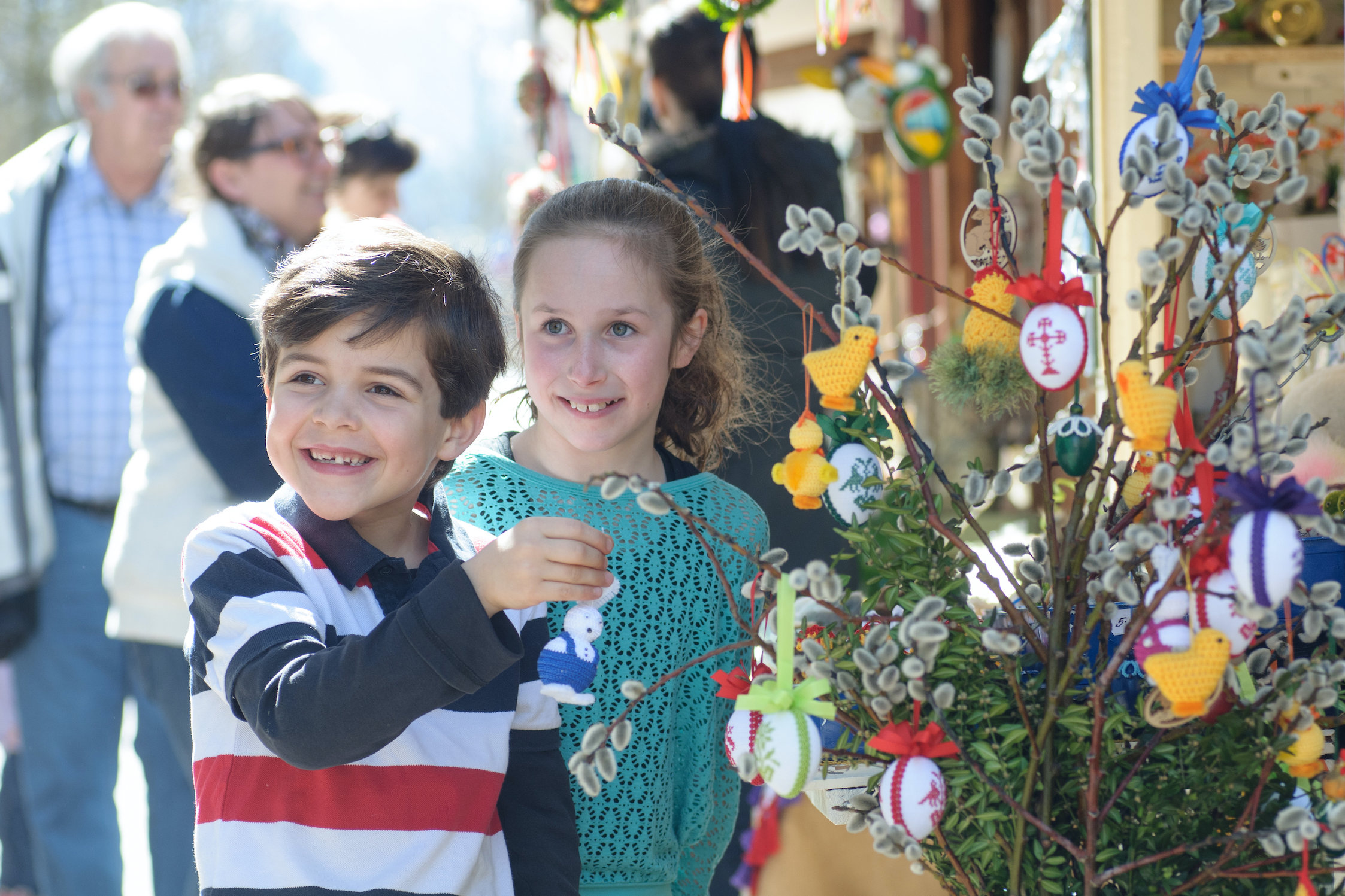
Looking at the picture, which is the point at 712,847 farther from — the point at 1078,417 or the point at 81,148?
the point at 81,148

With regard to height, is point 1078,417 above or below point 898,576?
above

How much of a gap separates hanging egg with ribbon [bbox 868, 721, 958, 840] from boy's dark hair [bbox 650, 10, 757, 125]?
5.85 feet

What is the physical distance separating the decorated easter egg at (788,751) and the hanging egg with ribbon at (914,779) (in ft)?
0.23

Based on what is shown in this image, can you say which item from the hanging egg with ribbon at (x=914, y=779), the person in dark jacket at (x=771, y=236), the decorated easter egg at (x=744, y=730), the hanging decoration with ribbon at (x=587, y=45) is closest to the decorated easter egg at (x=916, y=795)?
the hanging egg with ribbon at (x=914, y=779)

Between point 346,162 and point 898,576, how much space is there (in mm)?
3033

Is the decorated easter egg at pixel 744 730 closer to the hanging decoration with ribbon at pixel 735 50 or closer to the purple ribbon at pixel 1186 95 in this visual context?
the purple ribbon at pixel 1186 95

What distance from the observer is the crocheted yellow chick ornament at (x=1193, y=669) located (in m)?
0.79

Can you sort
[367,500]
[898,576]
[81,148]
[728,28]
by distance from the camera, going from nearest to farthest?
[898,576] < [367,500] < [728,28] < [81,148]

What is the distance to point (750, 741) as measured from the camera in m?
1.01

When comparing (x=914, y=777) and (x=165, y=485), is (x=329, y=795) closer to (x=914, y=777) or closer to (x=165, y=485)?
(x=914, y=777)

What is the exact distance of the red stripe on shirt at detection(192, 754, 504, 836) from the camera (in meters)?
1.13

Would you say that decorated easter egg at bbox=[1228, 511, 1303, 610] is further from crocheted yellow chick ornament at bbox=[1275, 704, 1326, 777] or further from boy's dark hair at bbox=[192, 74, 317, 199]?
boy's dark hair at bbox=[192, 74, 317, 199]

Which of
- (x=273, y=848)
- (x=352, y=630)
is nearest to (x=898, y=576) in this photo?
(x=352, y=630)

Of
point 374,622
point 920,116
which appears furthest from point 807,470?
point 920,116
